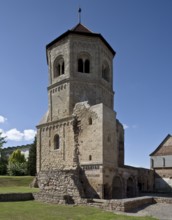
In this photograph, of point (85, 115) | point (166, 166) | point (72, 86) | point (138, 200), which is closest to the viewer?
point (138, 200)

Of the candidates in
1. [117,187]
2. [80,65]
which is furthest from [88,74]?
[117,187]

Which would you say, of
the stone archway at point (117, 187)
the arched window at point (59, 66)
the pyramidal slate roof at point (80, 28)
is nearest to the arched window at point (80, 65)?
the arched window at point (59, 66)

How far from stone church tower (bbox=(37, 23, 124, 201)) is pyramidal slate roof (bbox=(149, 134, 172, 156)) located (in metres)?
8.49

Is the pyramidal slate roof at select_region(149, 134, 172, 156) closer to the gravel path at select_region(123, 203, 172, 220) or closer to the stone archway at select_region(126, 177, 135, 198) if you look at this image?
the stone archway at select_region(126, 177, 135, 198)

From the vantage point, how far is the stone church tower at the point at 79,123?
824 inches

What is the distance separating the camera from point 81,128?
77.0 ft

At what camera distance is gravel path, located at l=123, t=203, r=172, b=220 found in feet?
49.5

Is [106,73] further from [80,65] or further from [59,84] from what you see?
[59,84]

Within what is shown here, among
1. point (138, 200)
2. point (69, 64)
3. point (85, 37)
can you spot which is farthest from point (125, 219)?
point (85, 37)

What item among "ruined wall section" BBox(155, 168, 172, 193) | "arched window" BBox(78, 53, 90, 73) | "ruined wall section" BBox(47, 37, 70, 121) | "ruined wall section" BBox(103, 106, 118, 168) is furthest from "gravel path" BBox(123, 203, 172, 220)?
"arched window" BBox(78, 53, 90, 73)

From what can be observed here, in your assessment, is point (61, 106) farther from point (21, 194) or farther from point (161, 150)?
point (161, 150)

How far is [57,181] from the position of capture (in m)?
20.6

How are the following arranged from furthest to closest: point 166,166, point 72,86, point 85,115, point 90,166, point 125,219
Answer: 1. point 166,166
2. point 72,86
3. point 85,115
4. point 90,166
5. point 125,219

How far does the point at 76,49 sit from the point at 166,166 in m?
17.6
